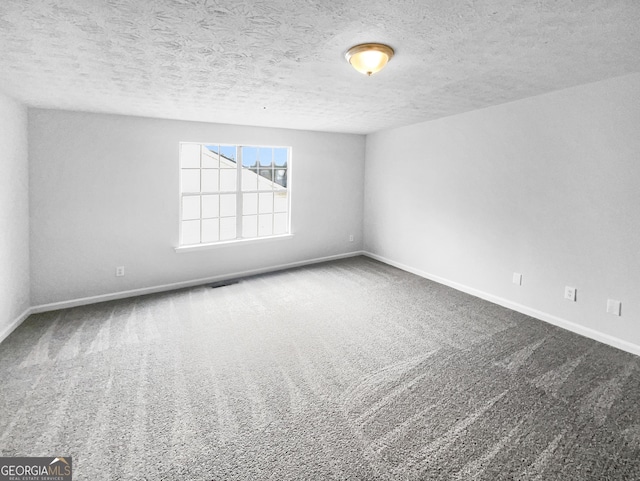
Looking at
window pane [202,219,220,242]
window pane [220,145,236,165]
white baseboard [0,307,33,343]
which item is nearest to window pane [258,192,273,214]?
window pane [220,145,236,165]

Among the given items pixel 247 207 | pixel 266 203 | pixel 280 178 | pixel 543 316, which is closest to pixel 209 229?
pixel 266 203

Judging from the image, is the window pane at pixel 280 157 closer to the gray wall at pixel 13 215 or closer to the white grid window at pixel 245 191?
the white grid window at pixel 245 191

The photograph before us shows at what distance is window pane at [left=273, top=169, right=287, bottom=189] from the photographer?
5570 millimetres

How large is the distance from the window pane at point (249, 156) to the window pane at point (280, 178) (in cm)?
39

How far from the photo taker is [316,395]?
93.4 inches

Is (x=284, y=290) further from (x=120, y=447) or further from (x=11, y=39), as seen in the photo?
(x=11, y=39)

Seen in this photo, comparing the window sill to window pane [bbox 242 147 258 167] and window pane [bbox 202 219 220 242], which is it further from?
window pane [bbox 202 219 220 242]

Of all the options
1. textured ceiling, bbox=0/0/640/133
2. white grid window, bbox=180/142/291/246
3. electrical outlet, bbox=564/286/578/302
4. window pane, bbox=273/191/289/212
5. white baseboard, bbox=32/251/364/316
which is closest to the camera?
textured ceiling, bbox=0/0/640/133

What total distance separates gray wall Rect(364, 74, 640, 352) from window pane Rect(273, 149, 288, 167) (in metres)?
1.89

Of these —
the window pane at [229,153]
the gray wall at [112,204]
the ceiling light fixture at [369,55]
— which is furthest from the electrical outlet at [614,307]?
the window pane at [229,153]

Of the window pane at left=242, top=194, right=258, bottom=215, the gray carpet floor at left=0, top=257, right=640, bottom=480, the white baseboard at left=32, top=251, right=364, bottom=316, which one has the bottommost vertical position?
the gray carpet floor at left=0, top=257, right=640, bottom=480

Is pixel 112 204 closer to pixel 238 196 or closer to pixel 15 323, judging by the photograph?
pixel 15 323

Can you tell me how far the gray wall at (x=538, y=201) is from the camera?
2973 mm

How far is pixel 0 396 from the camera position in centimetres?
231
